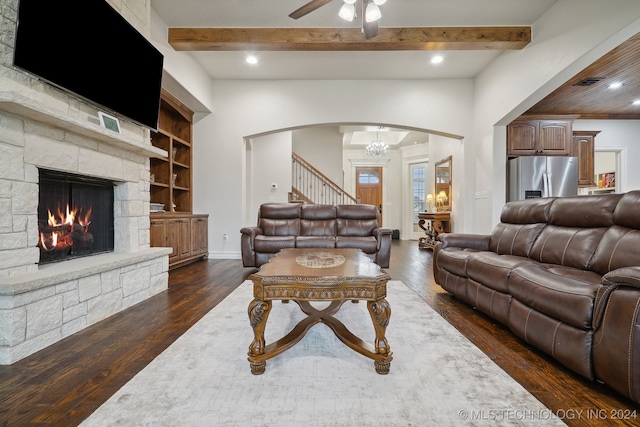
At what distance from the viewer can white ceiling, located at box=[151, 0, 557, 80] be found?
352 cm

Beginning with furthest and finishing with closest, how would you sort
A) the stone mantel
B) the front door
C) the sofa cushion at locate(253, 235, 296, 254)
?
1. the front door
2. the sofa cushion at locate(253, 235, 296, 254)
3. the stone mantel

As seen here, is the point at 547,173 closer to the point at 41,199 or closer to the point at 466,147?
the point at 466,147

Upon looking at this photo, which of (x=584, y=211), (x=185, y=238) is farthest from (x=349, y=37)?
(x=185, y=238)

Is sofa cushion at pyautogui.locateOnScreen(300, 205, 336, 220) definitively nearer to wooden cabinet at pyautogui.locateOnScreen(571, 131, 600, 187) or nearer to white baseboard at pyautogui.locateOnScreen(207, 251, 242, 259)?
white baseboard at pyautogui.locateOnScreen(207, 251, 242, 259)

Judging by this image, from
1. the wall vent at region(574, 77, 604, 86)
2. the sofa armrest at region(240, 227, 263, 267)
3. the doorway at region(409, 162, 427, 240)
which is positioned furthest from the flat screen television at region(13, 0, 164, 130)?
the doorway at region(409, 162, 427, 240)

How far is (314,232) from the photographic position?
15.5 feet

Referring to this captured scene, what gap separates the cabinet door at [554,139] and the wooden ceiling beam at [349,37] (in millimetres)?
1590

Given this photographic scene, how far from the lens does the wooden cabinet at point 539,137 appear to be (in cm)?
484

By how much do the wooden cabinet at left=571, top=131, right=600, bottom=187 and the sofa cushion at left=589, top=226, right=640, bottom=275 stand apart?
14.6 ft

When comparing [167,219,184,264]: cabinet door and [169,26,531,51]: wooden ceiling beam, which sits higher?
[169,26,531,51]: wooden ceiling beam

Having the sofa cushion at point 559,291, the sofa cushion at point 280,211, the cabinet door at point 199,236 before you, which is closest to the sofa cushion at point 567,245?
the sofa cushion at point 559,291

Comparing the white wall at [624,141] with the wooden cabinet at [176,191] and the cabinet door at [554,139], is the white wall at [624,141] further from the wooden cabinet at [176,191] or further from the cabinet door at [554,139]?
the wooden cabinet at [176,191]

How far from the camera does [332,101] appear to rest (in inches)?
211

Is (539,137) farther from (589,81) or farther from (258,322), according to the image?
(258,322)
